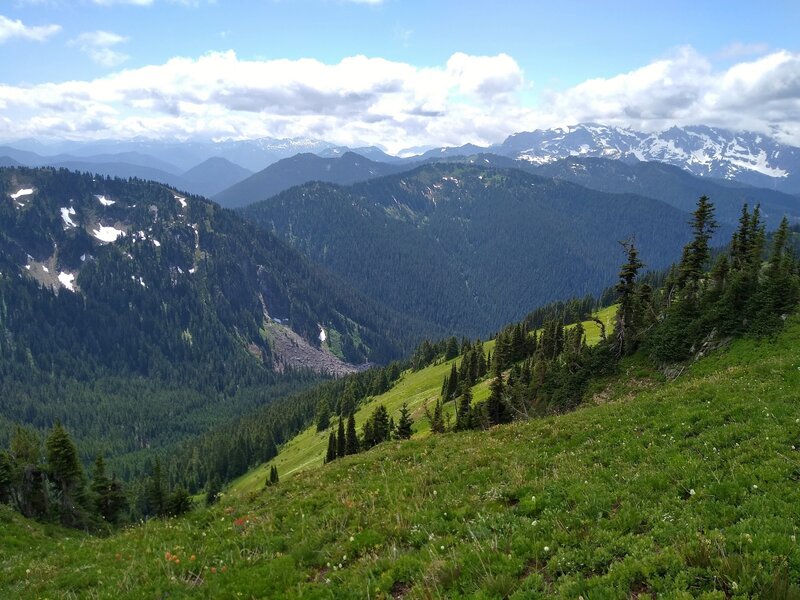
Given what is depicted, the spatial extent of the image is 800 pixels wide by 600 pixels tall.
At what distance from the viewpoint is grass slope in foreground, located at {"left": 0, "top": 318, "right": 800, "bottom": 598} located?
10867 mm

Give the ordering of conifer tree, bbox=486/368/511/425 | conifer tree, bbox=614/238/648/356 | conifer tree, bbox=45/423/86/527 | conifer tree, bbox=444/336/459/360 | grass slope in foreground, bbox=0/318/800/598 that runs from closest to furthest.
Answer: grass slope in foreground, bbox=0/318/800/598 → conifer tree, bbox=614/238/648/356 → conifer tree, bbox=45/423/86/527 → conifer tree, bbox=486/368/511/425 → conifer tree, bbox=444/336/459/360

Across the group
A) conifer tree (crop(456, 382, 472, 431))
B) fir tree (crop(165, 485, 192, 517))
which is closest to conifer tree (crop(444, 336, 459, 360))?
conifer tree (crop(456, 382, 472, 431))

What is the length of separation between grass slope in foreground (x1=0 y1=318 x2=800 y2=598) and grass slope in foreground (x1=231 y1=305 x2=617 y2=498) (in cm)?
6979

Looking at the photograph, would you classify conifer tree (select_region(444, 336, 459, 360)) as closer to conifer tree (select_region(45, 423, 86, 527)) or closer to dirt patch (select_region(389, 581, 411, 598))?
conifer tree (select_region(45, 423, 86, 527))

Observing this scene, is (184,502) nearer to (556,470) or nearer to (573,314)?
(556,470)

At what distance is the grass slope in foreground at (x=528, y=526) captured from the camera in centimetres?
1087

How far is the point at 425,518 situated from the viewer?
16812 millimetres

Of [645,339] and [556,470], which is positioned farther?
[645,339]

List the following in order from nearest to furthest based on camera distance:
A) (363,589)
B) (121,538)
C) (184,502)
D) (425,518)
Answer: (363,589) < (425,518) < (121,538) < (184,502)

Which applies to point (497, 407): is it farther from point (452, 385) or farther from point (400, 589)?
point (400, 589)

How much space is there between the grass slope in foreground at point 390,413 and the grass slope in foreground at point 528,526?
6979 cm

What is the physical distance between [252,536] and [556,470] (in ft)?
41.0

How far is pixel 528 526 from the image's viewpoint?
14.2 meters

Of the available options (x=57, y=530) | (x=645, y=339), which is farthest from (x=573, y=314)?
(x=57, y=530)
